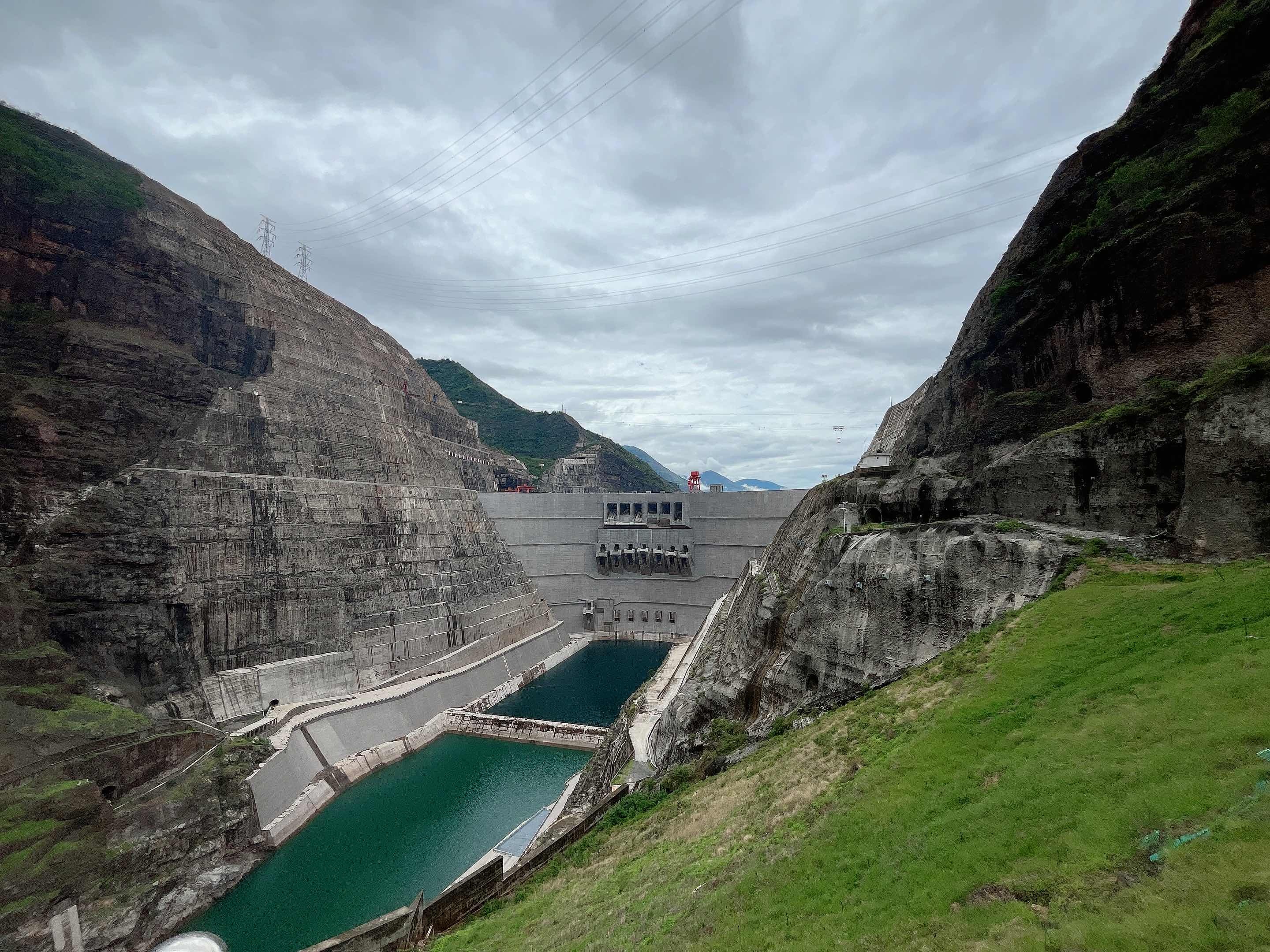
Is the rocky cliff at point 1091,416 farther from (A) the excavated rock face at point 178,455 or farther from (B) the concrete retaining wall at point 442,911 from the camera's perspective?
(A) the excavated rock face at point 178,455

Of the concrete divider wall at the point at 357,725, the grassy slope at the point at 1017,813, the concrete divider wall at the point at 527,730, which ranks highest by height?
the grassy slope at the point at 1017,813

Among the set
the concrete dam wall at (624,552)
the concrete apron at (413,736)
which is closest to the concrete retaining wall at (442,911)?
the concrete apron at (413,736)

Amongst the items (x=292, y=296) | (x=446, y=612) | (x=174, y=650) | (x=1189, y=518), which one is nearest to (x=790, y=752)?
(x=1189, y=518)

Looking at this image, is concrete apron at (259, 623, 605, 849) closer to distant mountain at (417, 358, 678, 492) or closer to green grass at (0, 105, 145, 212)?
green grass at (0, 105, 145, 212)

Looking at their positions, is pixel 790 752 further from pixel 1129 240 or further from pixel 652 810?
pixel 1129 240

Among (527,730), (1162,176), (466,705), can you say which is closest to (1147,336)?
(1162,176)

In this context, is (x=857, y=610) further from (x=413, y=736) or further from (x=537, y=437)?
(x=537, y=437)
